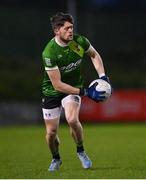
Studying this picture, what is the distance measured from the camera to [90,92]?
1154 cm

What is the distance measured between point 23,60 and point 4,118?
19.9 ft

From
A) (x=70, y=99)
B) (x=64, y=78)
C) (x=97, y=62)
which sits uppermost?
(x=97, y=62)

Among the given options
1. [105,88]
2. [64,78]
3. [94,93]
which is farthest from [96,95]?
[64,78]

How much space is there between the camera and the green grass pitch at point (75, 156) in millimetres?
11312

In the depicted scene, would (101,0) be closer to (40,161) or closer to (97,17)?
(97,17)

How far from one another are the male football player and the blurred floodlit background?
18.5m

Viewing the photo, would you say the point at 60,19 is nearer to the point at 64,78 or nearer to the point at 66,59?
the point at 66,59

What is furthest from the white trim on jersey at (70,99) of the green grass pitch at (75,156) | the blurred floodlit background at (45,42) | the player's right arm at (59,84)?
the blurred floodlit background at (45,42)

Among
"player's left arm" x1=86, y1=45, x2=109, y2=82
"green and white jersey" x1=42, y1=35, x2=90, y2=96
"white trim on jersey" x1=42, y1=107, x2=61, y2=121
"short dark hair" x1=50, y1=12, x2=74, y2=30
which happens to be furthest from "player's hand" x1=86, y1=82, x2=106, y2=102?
"short dark hair" x1=50, y1=12, x2=74, y2=30

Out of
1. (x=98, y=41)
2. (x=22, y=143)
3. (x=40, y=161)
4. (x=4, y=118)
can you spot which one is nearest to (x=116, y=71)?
(x=98, y=41)

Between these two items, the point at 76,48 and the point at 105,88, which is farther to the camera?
the point at 76,48

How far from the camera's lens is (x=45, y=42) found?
34531 mm

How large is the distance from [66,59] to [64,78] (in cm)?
35

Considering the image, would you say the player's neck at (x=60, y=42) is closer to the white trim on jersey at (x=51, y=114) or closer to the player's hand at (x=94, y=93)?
the player's hand at (x=94, y=93)
